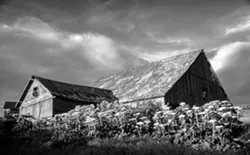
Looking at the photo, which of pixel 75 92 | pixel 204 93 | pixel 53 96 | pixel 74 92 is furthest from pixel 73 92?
pixel 204 93

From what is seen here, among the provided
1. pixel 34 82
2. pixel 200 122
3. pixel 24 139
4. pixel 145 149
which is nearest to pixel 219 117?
pixel 200 122

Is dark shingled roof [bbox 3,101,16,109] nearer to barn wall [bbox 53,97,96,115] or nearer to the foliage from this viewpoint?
barn wall [bbox 53,97,96,115]

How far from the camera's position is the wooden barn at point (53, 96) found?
64.4 ft

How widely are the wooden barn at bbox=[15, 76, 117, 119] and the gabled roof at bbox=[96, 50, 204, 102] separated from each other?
1791mm

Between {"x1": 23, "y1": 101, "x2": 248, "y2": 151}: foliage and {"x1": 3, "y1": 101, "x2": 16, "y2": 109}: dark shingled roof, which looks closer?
{"x1": 23, "y1": 101, "x2": 248, "y2": 151}: foliage

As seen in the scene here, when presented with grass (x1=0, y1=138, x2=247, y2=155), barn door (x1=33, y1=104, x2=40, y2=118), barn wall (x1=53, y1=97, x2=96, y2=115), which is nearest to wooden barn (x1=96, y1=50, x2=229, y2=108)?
barn wall (x1=53, y1=97, x2=96, y2=115)

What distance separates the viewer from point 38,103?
21672mm

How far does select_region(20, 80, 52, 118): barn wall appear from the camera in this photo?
20.0 meters

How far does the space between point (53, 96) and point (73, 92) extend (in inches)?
89.2

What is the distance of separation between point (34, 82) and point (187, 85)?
45.5ft

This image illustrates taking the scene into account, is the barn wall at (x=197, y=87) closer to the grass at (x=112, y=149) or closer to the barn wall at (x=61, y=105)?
the barn wall at (x=61, y=105)

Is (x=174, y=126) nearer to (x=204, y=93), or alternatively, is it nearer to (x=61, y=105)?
(x=61, y=105)

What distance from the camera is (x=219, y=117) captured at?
8.11 meters

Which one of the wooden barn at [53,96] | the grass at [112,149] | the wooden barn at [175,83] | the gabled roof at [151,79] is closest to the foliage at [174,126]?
the grass at [112,149]
